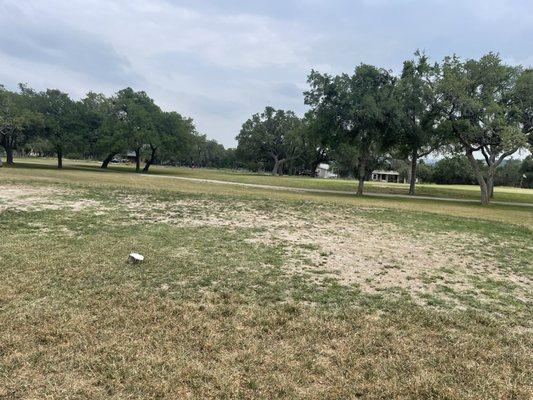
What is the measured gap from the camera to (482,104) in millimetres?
23453

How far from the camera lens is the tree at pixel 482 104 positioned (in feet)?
76.6

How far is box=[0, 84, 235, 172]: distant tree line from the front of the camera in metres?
42.4

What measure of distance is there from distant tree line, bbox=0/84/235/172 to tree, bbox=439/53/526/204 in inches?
1461

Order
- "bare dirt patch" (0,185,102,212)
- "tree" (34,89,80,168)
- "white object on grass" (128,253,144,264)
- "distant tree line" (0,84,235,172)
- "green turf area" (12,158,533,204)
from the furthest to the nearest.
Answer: "tree" (34,89,80,168)
"distant tree line" (0,84,235,172)
"green turf area" (12,158,533,204)
"bare dirt patch" (0,185,102,212)
"white object on grass" (128,253,144,264)

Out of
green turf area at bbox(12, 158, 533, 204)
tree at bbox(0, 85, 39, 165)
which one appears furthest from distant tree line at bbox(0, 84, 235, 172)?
green turf area at bbox(12, 158, 533, 204)

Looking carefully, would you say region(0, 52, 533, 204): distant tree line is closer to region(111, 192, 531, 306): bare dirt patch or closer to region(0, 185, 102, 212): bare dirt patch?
region(111, 192, 531, 306): bare dirt patch

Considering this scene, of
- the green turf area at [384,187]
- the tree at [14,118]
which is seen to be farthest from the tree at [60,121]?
the green turf area at [384,187]

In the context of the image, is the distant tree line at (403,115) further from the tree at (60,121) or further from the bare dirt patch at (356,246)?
the bare dirt patch at (356,246)

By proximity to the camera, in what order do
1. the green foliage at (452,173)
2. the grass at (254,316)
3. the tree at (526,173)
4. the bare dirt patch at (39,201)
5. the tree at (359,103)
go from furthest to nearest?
the tree at (526,173) < the green foliage at (452,173) < the tree at (359,103) < the bare dirt patch at (39,201) < the grass at (254,316)

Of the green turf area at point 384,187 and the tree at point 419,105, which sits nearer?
the tree at point 419,105

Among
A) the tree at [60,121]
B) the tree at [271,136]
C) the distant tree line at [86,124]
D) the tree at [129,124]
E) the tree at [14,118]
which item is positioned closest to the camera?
the tree at [14,118]

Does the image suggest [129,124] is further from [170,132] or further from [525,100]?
[525,100]

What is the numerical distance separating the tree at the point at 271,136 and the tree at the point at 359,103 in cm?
4996

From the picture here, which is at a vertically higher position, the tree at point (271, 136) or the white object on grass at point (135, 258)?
the tree at point (271, 136)
